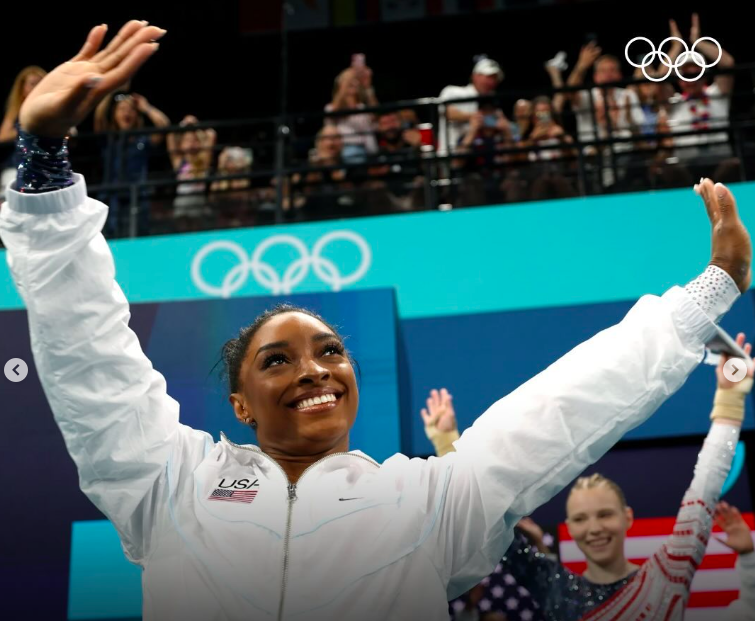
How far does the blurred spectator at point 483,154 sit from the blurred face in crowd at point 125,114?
1112 millimetres

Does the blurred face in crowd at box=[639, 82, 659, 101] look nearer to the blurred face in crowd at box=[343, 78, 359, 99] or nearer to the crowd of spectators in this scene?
the crowd of spectators

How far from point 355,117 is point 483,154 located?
2.00 ft

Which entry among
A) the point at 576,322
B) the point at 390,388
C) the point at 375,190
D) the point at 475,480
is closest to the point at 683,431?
the point at 576,322

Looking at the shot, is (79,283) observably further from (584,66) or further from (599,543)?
(584,66)

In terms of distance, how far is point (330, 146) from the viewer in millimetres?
3484

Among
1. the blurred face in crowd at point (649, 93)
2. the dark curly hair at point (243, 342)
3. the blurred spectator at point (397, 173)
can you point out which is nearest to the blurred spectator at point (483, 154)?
the blurred spectator at point (397, 173)

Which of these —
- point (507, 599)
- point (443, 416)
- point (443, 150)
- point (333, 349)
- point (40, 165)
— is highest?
point (443, 150)

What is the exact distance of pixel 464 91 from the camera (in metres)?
3.55

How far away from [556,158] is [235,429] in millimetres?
1403

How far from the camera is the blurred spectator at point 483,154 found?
3.08 metres

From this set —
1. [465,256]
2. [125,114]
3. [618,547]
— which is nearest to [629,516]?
[618,547]

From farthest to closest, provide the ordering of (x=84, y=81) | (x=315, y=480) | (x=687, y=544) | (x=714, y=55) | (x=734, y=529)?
(x=734, y=529), (x=714, y=55), (x=687, y=544), (x=315, y=480), (x=84, y=81)

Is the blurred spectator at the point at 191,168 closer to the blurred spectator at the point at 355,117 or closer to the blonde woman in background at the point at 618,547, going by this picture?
the blurred spectator at the point at 355,117

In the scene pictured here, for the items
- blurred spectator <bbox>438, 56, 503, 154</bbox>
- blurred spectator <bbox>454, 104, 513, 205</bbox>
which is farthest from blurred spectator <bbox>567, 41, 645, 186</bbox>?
blurred spectator <bbox>438, 56, 503, 154</bbox>
